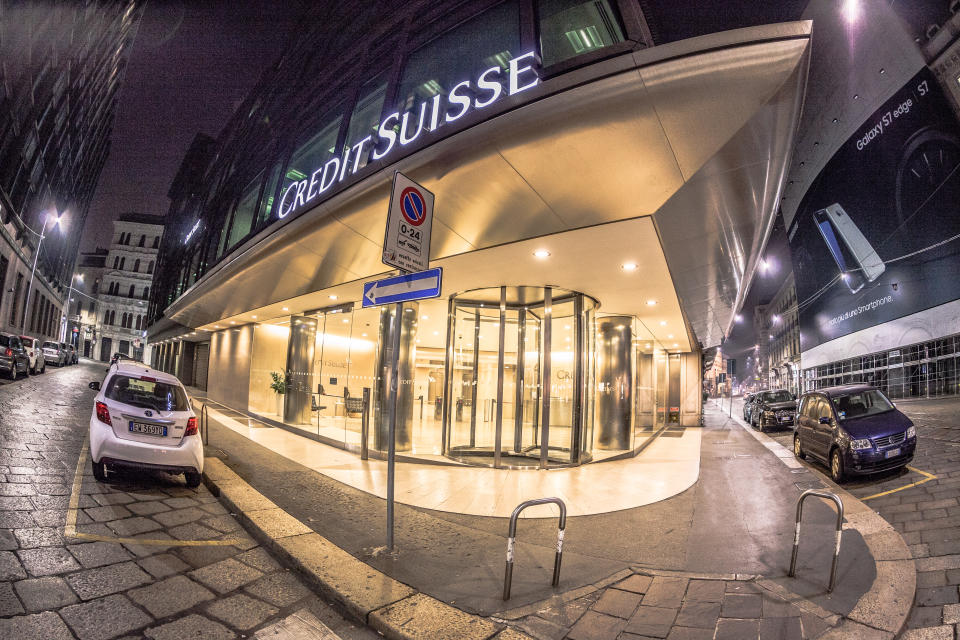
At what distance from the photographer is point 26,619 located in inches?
104

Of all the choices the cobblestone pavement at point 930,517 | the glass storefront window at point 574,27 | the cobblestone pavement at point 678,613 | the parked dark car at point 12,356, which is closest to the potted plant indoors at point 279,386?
the parked dark car at point 12,356

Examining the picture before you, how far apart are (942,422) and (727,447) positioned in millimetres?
5783

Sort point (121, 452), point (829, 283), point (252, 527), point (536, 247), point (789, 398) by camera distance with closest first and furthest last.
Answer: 1. point (252, 527)
2. point (121, 452)
3. point (536, 247)
4. point (789, 398)
5. point (829, 283)

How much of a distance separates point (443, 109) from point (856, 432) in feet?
29.5

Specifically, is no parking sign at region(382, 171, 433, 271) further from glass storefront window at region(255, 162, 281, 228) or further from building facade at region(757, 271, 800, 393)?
building facade at region(757, 271, 800, 393)

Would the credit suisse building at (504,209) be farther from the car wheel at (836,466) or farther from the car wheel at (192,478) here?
the car wheel at (836,466)

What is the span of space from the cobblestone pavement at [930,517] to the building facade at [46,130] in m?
41.8

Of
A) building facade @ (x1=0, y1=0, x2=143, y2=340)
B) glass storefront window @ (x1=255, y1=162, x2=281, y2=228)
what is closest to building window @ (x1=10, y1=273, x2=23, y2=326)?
building facade @ (x1=0, y1=0, x2=143, y2=340)

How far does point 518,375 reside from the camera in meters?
9.80

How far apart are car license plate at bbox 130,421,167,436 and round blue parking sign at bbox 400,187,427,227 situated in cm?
485

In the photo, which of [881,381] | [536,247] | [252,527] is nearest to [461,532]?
[252,527]

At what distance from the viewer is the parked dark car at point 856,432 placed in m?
7.40

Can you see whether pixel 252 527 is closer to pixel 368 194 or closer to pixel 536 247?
pixel 368 194

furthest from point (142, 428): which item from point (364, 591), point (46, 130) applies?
point (46, 130)
